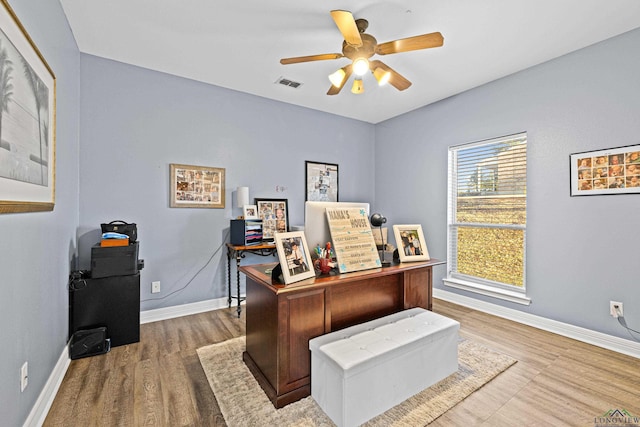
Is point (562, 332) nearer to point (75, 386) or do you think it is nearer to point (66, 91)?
point (75, 386)

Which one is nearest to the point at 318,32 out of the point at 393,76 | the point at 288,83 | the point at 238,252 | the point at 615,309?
the point at 393,76

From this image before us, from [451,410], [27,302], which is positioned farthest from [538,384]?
[27,302]

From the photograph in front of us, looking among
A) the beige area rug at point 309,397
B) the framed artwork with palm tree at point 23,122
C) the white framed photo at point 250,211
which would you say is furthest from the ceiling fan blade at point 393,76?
the beige area rug at point 309,397

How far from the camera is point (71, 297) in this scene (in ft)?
8.27

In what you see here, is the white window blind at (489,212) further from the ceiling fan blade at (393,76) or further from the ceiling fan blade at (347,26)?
the ceiling fan blade at (347,26)

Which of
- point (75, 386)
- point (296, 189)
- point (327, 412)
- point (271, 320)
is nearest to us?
point (327, 412)

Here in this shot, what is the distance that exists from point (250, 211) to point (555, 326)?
3603 mm

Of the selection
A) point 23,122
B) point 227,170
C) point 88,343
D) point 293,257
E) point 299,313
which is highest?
point 227,170

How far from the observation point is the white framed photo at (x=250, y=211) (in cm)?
366

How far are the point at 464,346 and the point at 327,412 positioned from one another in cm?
157

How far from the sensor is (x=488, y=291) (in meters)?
3.50

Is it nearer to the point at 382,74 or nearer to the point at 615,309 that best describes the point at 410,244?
the point at 382,74

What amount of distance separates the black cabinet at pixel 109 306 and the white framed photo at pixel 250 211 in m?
1.35

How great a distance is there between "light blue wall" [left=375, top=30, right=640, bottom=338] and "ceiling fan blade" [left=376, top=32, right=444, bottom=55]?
1781 millimetres
